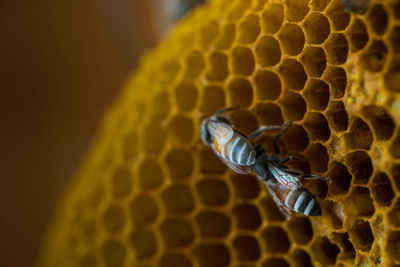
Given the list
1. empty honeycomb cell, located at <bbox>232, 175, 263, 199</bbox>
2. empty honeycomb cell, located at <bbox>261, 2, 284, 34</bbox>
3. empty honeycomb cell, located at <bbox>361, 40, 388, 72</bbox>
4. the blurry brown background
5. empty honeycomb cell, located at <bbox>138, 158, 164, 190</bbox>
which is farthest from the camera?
the blurry brown background

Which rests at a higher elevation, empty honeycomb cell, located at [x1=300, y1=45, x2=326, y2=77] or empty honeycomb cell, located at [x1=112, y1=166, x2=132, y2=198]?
empty honeycomb cell, located at [x1=300, y1=45, x2=326, y2=77]

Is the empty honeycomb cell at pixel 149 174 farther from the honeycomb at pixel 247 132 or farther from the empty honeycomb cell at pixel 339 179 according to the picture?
the empty honeycomb cell at pixel 339 179

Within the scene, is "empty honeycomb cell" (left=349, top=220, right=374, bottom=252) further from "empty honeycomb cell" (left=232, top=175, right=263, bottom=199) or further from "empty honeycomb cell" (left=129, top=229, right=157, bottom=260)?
"empty honeycomb cell" (left=129, top=229, right=157, bottom=260)

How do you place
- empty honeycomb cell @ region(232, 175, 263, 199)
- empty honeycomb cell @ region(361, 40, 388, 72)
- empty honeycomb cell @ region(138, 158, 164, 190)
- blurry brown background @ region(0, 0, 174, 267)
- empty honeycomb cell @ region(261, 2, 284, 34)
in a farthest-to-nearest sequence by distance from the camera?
1. blurry brown background @ region(0, 0, 174, 267)
2. empty honeycomb cell @ region(138, 158, 164, 190)
3. empty honeycomb cell @ region(232, 175, 263, 199)
4. empty honeycomb cell @ region(261, 2, 284, 34)
5. empty honeycomb cell @ region(361, 40, 388, 72)

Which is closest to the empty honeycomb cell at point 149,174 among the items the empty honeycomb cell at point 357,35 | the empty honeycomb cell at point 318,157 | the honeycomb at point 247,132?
the honeycomb at point 247,132

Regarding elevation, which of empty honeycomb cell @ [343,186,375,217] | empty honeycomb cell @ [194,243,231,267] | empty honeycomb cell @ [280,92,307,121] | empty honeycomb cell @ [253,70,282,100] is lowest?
empty honeycomb cell @ [194,243,231,267]

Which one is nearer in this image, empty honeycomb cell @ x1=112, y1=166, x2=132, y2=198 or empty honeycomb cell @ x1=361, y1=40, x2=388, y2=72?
empty honeycomb cell @ x1=361, y1=40, x2=388, y2=72

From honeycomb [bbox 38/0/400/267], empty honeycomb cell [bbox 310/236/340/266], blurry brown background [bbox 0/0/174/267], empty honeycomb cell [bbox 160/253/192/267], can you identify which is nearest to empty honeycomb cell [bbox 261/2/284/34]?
honeycomb [bbox 38/0/400/267]
